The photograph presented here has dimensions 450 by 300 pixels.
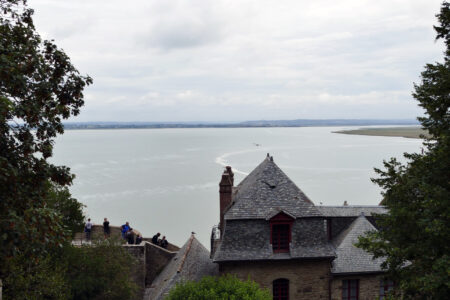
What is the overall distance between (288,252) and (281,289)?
6.28 feet

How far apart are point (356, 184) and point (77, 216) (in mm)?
62147

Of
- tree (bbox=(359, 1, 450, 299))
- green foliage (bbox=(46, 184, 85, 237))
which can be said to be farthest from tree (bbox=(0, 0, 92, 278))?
green foliage (bbox=(46, 184, 85, 237))

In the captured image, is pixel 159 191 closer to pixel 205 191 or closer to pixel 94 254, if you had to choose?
pixel 205 191

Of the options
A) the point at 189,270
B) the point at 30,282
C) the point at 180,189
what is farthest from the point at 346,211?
the point at 180,189

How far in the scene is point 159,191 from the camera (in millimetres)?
78812

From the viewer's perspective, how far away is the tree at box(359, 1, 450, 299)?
12.9m

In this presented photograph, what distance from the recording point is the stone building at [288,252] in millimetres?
20500

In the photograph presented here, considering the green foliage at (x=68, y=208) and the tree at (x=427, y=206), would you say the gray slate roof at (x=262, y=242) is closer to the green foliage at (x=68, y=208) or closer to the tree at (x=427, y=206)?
the tree at (x=427, y=206)

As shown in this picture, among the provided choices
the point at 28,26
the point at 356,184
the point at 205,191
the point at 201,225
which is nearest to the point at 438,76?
the point at 28,26

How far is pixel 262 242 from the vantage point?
67.9ft

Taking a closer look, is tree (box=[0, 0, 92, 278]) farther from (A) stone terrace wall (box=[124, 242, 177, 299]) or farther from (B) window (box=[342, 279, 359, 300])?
(A) stone terrace wall (box=[124, 242, 177, 299])

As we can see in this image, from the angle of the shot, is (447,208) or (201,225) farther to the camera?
(201,225)

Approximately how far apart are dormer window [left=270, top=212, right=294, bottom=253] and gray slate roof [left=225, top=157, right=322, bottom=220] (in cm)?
48

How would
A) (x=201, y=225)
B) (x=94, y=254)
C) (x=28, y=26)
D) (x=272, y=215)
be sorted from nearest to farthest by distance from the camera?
(x=28, y=26)
(x=272, y=215)
(x=94, y=254)
(x=201, y=225)
